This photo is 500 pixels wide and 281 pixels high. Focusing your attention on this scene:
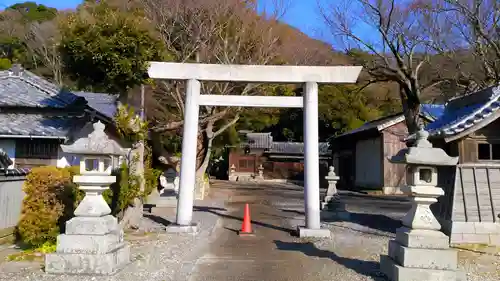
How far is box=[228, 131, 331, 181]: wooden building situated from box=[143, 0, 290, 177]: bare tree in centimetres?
2711

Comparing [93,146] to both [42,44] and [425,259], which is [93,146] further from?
[42,44]

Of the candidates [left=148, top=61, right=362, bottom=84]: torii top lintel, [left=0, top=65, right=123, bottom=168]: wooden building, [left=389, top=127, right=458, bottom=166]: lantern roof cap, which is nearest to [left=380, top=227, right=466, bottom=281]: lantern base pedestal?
[left=389, top=127, right=458, bottom=166]: lantern roof cap

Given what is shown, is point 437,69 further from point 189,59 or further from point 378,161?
point 378,161

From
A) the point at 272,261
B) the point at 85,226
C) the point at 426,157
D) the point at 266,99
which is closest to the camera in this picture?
the point at 426,157

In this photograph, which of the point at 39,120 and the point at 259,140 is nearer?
the point at 39,120

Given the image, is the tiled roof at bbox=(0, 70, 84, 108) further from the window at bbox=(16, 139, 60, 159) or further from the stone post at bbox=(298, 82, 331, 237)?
the stone post at bbox=(298, 82, 331, 237)

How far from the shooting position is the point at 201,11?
1942 centimetres

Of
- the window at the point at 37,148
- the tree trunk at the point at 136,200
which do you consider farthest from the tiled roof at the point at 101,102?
the tree trunk at the point at 136,200

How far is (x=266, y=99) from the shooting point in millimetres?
12844

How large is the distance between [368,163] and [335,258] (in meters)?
25.5

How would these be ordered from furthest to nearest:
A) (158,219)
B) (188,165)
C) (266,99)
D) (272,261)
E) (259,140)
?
1. (259,140)
2. (158,219)
3. (266,99)
4. (188,165)
5. (272,261)

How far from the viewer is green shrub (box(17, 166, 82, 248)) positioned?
928 cm

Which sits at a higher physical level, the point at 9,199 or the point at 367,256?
the point at 9,199

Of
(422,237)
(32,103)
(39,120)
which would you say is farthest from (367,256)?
(32,103)
